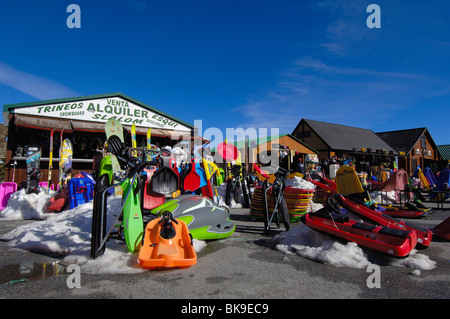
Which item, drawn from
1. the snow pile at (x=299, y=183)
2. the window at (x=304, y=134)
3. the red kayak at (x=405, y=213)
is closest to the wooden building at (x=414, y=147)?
the window at (x=304, y=134)

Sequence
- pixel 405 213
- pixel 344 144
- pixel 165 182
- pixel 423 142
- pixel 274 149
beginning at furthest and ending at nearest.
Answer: pixel 423 142 < pixel 344 144 < pixel 274 149 < pixel 405 213 < pixel 165 182

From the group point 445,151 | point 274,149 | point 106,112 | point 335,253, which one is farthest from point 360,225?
point 445,151

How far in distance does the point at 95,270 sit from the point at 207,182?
4.42m

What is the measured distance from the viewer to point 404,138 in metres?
34.0

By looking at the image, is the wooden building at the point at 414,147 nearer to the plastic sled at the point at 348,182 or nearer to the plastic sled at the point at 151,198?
the plastic sled at the point at 348,182

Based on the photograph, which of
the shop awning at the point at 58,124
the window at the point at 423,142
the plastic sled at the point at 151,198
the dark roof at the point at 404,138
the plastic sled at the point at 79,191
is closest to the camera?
the plastic sled at the point at 151,198

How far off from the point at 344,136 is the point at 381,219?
2569 cm

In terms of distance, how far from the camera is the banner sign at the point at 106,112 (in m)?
13.8

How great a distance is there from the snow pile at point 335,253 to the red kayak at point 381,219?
34cm

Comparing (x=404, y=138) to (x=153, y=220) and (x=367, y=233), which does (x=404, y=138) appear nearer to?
(x=367, y=233)

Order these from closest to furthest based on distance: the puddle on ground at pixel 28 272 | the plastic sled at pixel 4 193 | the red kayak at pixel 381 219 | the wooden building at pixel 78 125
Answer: the puddle on ground at pixel 28 272, the red kayak at pixel 381 219, the plastic sled at pixel 4 193, the wooden building at pixel 78 125

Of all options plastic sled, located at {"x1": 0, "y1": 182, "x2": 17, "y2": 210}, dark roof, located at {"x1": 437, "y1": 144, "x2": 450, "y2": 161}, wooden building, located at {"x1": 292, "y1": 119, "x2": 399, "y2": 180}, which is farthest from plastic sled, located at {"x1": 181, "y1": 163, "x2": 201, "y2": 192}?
dark roof, located at {"x1": 437, "y1": 144, "x2": 450, "y2": 161}

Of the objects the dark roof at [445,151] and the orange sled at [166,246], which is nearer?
the orange sled at [166,246]
